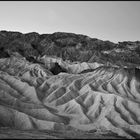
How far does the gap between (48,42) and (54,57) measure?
30.8ft

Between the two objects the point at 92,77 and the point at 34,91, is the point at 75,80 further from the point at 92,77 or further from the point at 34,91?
the point at 34,91

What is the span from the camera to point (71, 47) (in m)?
105

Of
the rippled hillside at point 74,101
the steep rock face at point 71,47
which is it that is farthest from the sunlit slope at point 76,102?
the steep rock face at point 71,47

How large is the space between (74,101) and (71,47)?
56.7 m

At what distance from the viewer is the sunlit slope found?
1474 inches

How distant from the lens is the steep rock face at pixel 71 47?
9612 cm

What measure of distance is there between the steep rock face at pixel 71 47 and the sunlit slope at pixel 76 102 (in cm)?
2720

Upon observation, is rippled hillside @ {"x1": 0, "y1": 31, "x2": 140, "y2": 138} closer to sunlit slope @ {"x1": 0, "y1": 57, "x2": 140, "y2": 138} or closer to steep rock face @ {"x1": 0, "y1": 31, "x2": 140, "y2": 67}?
sunlit slope @ {"x1": 0, "y1": 57, "x2": 140, "y2": 138}

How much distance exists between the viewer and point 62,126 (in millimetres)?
36375

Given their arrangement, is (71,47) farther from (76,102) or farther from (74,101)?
(76,102)

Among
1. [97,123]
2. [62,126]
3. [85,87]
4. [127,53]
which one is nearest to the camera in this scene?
[62,126]

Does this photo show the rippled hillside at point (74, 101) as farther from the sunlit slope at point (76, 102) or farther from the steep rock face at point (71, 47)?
the steep rock face at point (71, 47)

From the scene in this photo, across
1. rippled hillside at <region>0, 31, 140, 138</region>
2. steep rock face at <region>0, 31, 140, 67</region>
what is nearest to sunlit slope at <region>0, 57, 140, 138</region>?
rippled hillside at <region>0, 31, 140, 138</region>

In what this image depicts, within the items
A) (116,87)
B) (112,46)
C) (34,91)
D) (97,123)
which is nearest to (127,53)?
(112,46)
